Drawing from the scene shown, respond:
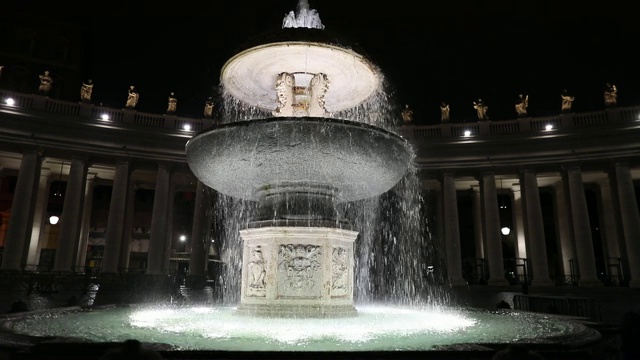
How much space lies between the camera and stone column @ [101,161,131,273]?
31.8 metres

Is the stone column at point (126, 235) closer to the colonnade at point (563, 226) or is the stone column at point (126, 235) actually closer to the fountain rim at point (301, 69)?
the colonnade at point (563, 226)

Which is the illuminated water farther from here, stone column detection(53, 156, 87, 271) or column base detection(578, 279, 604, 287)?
column base detection(578, 279, 604, 287)

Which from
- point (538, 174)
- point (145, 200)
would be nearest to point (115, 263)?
point (145, 200)

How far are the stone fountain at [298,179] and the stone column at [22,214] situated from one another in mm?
25422

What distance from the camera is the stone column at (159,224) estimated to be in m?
32.9

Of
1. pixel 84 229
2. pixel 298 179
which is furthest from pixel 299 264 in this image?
pixel 84 229

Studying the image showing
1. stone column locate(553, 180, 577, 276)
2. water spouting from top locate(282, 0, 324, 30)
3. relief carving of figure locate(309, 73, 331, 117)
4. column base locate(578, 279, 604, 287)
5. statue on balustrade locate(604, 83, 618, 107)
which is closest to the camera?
relief carving of figure locate(309, 73, 331, 117)

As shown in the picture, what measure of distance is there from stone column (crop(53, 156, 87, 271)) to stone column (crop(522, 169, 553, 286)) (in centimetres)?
3232

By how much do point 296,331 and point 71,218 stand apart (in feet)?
96.4

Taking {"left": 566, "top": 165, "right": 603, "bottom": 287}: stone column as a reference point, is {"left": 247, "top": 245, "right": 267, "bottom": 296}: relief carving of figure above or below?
below

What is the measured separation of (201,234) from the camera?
34875 mm

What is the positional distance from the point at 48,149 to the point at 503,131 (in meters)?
Result: 33.8

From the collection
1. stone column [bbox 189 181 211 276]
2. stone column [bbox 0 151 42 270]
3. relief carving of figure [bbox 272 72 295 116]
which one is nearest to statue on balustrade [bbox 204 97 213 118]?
stone column [bbox 189 181 211 276]

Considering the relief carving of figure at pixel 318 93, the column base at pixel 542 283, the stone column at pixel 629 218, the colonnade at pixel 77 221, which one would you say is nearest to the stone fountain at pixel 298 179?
the relief carving of figure at pixel 318 93
